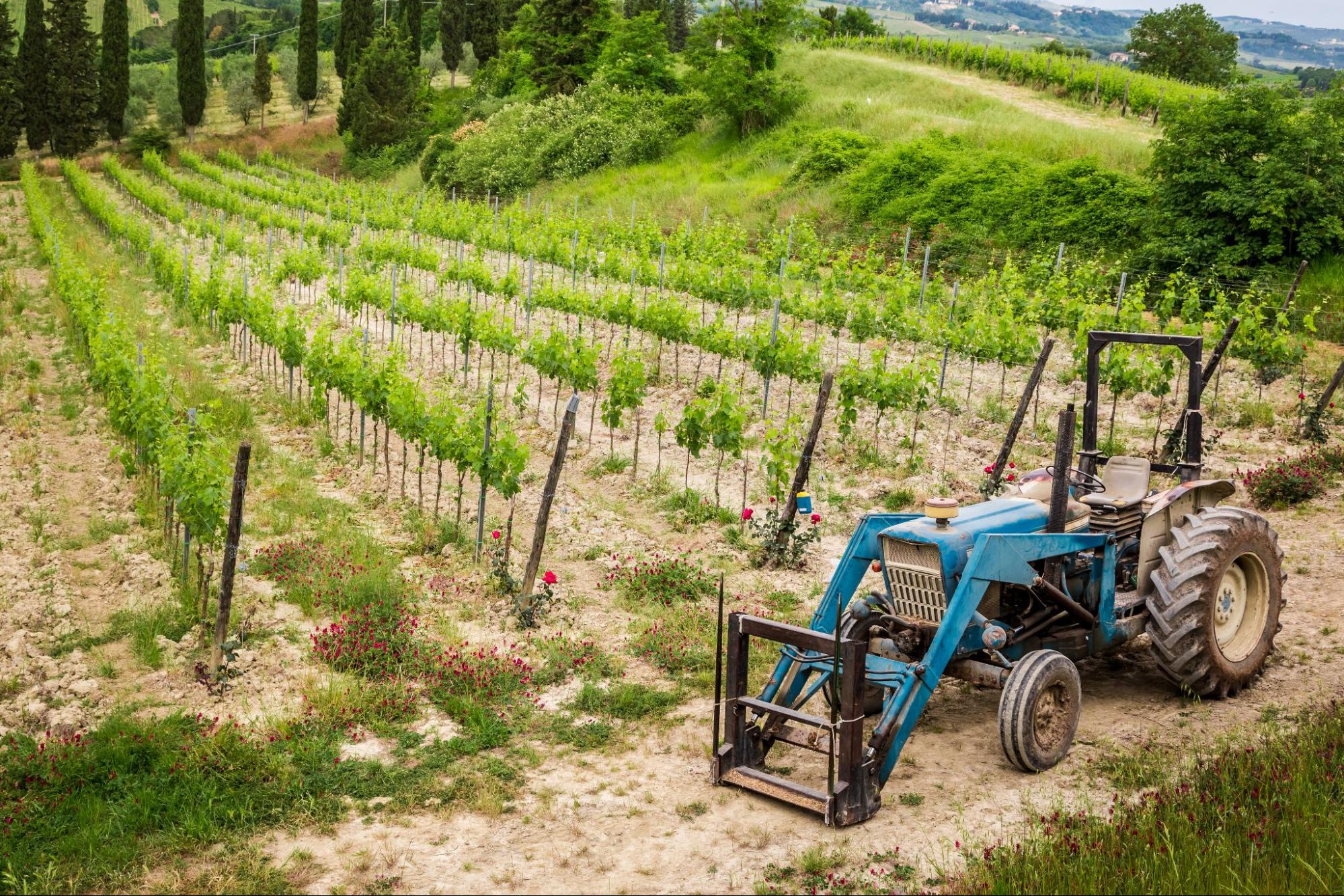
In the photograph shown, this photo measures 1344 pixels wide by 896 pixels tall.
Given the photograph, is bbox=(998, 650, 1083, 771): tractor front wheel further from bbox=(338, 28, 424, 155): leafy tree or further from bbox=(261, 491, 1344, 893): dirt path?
bbox=(338, 28, 424, 155): leafy tree

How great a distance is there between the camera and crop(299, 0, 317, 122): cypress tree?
189 feet

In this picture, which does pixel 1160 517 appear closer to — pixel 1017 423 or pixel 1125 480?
pixel 1125 480

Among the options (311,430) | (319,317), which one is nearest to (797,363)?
(311,430)

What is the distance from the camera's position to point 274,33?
90812 millimetres

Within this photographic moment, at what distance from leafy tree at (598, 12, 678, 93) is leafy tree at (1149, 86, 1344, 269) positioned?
25.5 metres

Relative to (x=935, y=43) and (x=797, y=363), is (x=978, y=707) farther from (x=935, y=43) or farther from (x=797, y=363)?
(x=935, y=43)

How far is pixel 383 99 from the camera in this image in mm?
53656

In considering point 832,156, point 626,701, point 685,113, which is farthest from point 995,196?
point 626,701

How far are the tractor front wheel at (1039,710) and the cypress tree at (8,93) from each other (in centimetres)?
5612

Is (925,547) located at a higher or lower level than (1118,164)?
lower

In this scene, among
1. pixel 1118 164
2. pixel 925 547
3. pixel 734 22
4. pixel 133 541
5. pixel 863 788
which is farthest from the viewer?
pixel 734 22

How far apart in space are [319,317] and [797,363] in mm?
11100

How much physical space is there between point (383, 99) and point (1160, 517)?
170 ft

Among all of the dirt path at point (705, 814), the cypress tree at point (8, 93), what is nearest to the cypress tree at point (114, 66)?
the cypress tree at point (8, 93)
